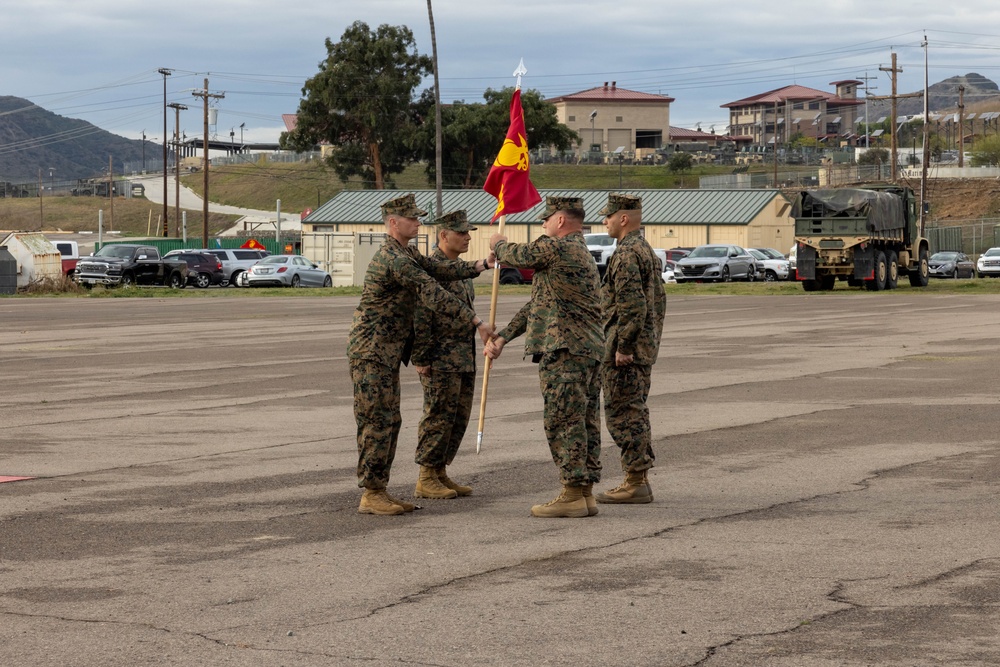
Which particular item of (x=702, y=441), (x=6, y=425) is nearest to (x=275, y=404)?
(x=6, y=425)

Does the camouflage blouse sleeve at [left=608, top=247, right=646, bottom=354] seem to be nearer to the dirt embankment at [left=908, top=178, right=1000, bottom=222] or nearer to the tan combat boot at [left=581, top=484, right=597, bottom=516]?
the tan combat boot at [left=581, top=484, right=597, bottom=516]

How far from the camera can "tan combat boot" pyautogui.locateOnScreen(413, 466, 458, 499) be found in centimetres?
945

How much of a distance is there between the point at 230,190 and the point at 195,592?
5433 inches

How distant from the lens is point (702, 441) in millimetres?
12219

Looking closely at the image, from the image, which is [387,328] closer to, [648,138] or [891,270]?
[891,270]

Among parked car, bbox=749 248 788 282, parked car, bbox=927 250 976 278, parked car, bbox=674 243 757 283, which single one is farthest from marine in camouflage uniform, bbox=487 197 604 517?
parked car, bbox=927 250 976 278

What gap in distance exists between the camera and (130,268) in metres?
51.4

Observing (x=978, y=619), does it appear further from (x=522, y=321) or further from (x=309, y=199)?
(x=309, y=199)

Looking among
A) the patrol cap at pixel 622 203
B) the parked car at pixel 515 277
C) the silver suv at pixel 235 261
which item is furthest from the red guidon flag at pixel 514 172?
the silver suv at pixel 235 261

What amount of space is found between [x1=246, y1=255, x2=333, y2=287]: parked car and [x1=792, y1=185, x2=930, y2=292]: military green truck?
17851 millimetres

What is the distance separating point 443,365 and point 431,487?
0.86 meters

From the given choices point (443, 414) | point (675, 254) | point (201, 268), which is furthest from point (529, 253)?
point (675, 254)

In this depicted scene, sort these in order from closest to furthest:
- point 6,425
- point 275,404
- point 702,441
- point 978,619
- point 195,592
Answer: point 978,619 → point 195,592 → point 702,441 → point 6,425 → point 275,404

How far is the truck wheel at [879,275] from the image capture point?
44.6m
